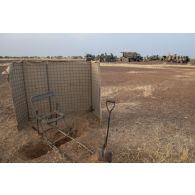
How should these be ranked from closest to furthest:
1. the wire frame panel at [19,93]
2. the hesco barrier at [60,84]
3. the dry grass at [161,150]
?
the dry grass at [161,150]
the wire frame panel at [19,93]
the hesco barrier at [60,84]

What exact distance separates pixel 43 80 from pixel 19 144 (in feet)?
6.58

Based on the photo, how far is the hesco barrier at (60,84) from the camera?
6.25m

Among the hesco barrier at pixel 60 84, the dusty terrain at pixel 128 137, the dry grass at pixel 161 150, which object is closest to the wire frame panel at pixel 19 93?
the hesco barrier at pixel 60 84

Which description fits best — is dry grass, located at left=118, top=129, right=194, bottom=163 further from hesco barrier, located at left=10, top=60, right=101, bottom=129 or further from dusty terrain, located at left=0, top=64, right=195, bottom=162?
hesco barrier, located at left=10, top=60, right=101, bottom=129

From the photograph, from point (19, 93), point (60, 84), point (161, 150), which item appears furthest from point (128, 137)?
point (19, 93)

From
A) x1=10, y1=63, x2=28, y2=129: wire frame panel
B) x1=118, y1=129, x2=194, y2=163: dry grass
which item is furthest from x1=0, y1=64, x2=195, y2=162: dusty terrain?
x1=10, y1=63, x2=28, y2=129: wire frame panel

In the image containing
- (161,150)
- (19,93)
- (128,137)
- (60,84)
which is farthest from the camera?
(60,84)

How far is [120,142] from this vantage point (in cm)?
500

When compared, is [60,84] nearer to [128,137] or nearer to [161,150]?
[128,137]

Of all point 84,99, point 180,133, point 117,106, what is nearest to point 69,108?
point 84,99

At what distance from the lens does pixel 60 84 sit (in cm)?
676

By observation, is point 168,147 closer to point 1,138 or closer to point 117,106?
point 117,106

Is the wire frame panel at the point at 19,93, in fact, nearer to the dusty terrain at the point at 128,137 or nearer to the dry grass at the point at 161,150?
the dusty terrain at the point at 128,137

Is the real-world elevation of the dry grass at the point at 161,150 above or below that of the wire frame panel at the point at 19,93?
below
